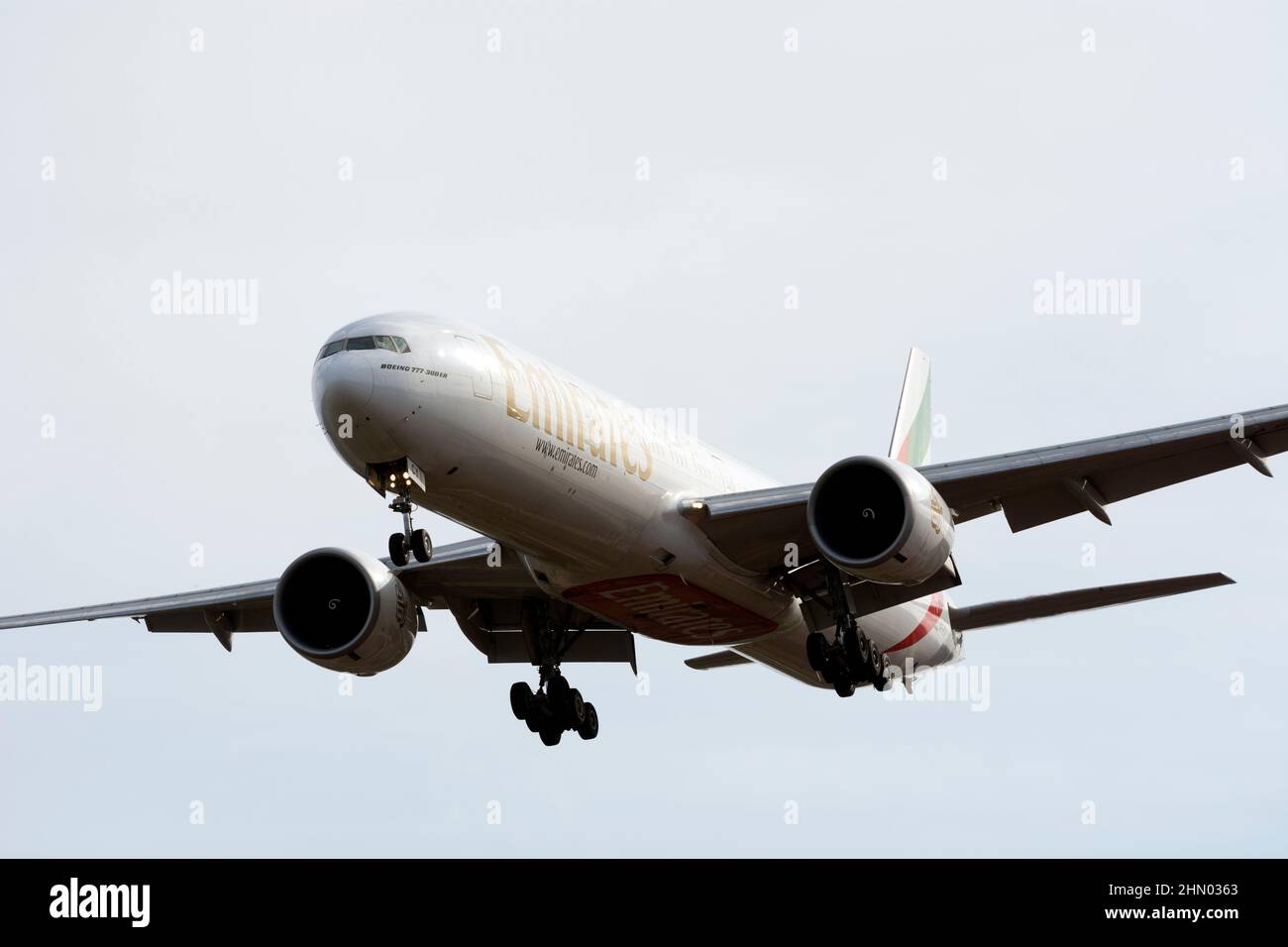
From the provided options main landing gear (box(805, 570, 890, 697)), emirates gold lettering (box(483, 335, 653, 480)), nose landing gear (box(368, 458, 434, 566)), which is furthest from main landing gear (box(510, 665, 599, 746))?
nose landing gear (box(368, 458, 434, 566))

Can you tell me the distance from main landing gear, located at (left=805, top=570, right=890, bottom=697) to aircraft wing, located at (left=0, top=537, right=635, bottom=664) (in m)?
4.69

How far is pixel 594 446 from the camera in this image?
1195 inches

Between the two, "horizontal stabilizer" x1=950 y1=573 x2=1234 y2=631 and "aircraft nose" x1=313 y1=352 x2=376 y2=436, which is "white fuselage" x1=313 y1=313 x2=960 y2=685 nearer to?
A: "aircraft nose" x1=313 y1=352 x2=376 y2=436

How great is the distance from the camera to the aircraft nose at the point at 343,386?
27719mm

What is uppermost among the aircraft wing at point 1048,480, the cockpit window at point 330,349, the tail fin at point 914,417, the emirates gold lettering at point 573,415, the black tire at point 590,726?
the tail fin at point 914,417

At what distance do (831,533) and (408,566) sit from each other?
25.7 ft

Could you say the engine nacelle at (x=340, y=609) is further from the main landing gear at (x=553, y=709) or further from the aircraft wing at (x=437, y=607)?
the main landing gear at (x=553, y=709)

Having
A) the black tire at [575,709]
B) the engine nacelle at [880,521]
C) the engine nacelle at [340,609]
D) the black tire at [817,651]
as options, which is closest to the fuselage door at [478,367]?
the engine nacelle at [880,521]

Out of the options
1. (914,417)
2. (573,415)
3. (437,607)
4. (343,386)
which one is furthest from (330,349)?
(914,417)

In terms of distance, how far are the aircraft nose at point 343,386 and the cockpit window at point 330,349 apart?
12 centimetres

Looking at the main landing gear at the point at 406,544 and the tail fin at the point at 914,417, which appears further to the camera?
the tail fin at the point at 914,417
